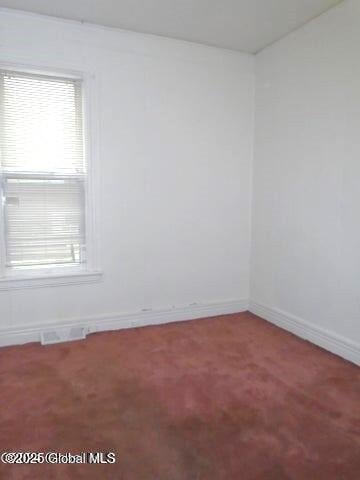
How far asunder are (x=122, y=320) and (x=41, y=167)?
149 centimetres

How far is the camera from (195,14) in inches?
108

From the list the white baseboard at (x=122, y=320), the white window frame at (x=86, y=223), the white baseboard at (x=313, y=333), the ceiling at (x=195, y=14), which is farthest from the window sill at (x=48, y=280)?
the ceiling at (x=195, y=14)

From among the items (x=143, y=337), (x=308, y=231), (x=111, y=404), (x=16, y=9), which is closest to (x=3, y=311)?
(x=143, y=337)

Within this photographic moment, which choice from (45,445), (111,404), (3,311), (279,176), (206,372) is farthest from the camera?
(279,176)

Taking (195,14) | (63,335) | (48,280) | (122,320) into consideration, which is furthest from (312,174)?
(63,335)

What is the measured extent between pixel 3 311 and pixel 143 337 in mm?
1148

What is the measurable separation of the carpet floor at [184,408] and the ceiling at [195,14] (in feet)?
8.49

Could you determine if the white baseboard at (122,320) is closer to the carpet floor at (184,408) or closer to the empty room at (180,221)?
the empty room at (180,221)

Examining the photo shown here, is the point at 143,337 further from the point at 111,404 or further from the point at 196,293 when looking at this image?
the point at 111,404

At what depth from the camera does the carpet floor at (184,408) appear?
1.59 m

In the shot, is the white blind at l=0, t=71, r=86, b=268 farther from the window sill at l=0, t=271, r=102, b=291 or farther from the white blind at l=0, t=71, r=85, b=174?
the window sill at l=0, t=271, r=102, b=291

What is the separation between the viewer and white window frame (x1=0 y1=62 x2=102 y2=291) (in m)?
2.83

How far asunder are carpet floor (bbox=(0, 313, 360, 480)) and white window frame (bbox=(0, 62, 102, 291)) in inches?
20.8

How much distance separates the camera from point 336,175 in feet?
8.81
